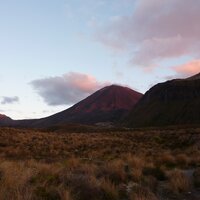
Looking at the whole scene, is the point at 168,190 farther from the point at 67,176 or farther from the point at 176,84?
the point at 176,84

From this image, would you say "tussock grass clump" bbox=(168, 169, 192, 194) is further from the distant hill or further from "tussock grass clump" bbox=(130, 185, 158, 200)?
the distant hill

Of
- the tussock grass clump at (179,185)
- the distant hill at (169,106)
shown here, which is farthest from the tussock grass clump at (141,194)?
the distant hill at (169,106)

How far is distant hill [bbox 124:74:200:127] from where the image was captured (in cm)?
15562

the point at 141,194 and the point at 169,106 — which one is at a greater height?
the point at 169,106

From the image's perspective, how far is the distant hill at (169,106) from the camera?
511ft

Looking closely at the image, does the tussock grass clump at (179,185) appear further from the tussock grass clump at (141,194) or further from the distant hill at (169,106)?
the distant hill at (169,106)

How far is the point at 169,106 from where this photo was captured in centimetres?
17138

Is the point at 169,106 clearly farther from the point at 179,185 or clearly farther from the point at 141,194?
the point at 141,194

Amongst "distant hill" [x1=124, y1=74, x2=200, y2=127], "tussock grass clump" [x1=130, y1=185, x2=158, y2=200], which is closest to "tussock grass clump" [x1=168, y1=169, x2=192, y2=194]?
"tussock grass clump" [x1=130, y1=185, x2=158, y2=200]

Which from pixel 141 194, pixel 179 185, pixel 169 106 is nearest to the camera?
pixel 141 194

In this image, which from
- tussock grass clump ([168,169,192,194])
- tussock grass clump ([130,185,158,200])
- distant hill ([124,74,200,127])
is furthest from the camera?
distant hill ([124,74,200,127])

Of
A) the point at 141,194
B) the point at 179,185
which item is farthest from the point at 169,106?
the point at 141,194

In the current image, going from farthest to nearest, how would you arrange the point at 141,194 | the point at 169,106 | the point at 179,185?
the point at 169,106 < the point at 179,185 < the point at 141,194

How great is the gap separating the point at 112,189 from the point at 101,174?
2942mm
